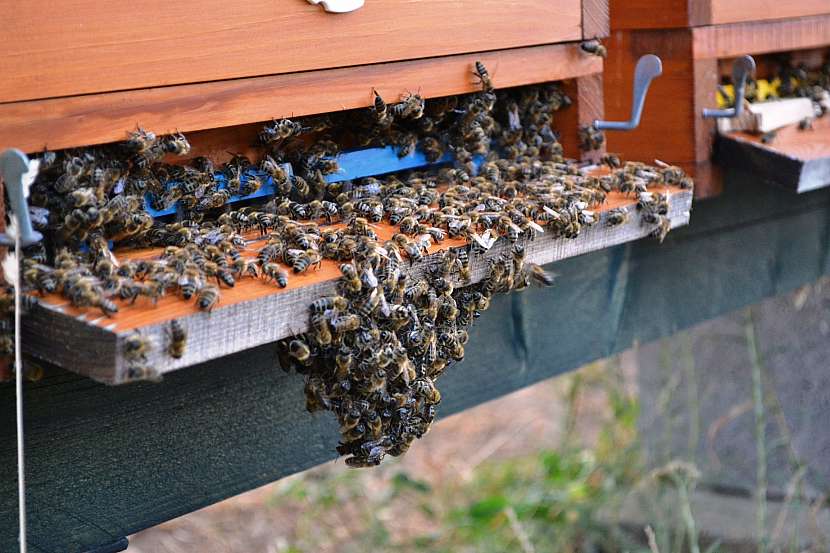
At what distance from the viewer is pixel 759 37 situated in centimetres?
405

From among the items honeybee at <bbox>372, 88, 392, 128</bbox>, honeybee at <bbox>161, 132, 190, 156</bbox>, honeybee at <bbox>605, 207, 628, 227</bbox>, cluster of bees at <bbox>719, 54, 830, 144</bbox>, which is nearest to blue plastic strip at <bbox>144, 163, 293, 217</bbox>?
honeybee at <bbox>161, 132, 190, 156</bbox>

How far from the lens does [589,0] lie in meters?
3.28

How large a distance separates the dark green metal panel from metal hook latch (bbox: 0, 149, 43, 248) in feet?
1.72

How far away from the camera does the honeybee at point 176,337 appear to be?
1.77 metres

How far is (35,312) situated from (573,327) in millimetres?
2353

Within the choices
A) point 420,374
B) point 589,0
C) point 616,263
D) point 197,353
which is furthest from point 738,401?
point 197,353

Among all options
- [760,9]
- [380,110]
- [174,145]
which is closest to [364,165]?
[380,110]

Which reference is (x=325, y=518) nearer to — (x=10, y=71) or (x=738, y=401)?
(x=738, y=401)

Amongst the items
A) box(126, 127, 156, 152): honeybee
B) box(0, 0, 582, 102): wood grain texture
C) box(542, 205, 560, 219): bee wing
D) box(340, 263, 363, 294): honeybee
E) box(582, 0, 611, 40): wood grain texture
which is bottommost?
box(542, 205, 560, 219): bee wing

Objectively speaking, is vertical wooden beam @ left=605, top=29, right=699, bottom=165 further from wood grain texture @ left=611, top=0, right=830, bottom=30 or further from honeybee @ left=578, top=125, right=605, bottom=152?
honeybee @ left=578, top=125, right=605, bottom=152

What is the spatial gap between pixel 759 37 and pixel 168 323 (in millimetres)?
3160

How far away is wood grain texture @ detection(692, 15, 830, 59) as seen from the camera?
3713 millimetres

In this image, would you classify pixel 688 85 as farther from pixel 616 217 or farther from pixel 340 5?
pixel 340 5

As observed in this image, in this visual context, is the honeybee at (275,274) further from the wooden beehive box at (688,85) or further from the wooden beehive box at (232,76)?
the wooden beehive box at (688,85)
